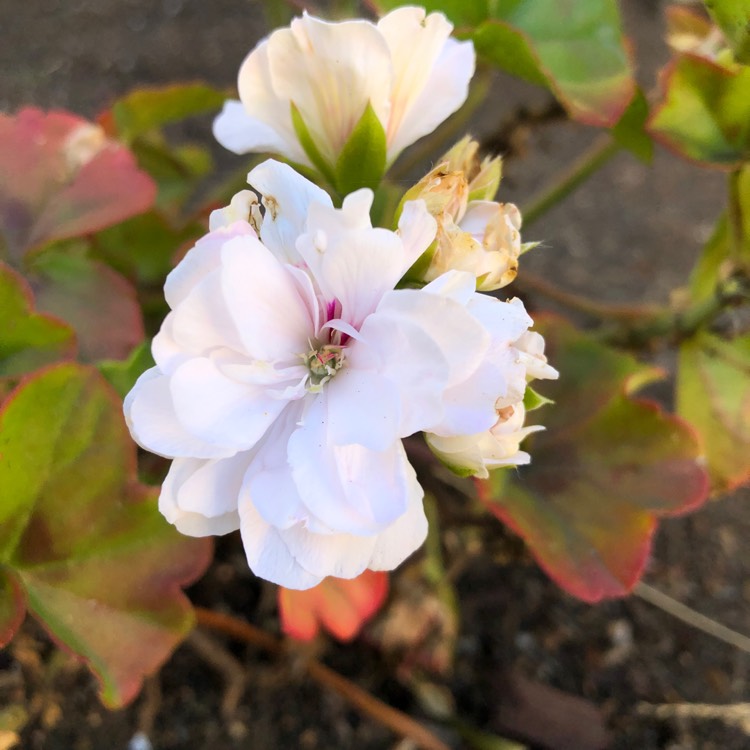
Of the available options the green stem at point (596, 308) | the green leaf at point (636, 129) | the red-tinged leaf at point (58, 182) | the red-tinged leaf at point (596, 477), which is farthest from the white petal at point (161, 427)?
the green stem at point (596, 308)

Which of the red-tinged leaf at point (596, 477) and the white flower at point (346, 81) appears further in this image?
the red-tinged leaf at point (596, 477)

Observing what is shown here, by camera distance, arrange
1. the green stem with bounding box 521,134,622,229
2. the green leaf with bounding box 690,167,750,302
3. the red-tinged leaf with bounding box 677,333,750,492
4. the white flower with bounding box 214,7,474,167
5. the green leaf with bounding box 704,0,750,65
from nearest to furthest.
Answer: the white flower with bounding box 214,7,474,167
the green leaf with bounding box 704,0,750,65
the green leaf with bounding box 690,167,750,302
the red-tinged leaf with bounding box 677,333,750,492
the green stem with bounding box 521,134,622,229

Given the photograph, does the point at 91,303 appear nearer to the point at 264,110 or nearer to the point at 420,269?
the point at 264,110

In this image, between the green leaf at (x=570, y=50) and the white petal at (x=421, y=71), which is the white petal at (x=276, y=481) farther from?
the green leaf at (x=570, y=50)

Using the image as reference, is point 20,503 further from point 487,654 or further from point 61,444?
point 487,654

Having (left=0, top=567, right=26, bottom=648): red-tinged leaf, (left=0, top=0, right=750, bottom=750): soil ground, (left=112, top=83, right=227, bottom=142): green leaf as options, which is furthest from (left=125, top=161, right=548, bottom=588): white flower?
(left=112, top=83, right=227, bottom=142): green leaf

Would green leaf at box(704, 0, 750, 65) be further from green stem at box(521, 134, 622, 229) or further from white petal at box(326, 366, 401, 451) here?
white petal at box(326, 366, 401, 451)
